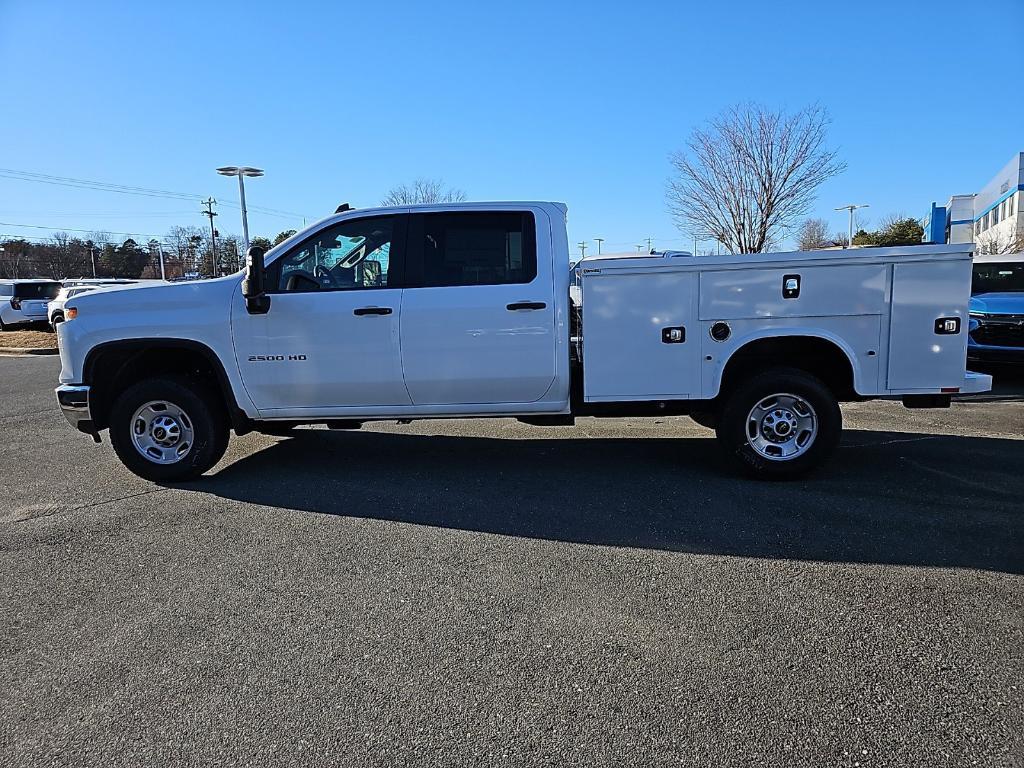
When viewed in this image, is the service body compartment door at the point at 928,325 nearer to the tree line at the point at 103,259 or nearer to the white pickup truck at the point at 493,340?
the white pickup truck at the point at 493,340

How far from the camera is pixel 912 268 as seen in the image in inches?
199

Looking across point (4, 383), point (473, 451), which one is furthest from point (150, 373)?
point (4, 383)

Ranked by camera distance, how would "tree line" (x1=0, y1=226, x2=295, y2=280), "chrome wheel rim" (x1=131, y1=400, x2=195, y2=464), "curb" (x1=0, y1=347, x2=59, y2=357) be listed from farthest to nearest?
1. "tree line" (x1=0, y1=226, x2=295, y2=280)
2. "curb" (x1=0, y1=347, x2=59, y2=357)
3. "chrome wheel rim" (x1=131, y1=400, x2=195, y2=464)

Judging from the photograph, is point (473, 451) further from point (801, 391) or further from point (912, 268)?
point (912, 268)

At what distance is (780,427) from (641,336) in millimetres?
1275

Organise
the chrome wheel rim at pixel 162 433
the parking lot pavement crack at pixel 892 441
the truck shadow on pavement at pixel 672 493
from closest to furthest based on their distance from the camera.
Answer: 1. the truck shadow on pavement at pixel 672 493
2. the chrome wheel rim at pixel 162 433
3. the parking lot pavement crack at pixel 892 441

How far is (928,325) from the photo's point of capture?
5.15 meters

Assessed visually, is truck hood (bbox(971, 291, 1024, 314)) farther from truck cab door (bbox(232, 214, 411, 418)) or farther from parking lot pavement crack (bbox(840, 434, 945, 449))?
truck cab door (bbox(232, 214, 411, 418))

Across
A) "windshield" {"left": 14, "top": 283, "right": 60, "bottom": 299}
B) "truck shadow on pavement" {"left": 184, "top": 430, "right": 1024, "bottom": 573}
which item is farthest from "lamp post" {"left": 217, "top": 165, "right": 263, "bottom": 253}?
"truck shadow on pavement" {"left": 184, "top": 430, "right": 1024, "bottom": 573}

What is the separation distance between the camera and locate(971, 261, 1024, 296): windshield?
35.2ft

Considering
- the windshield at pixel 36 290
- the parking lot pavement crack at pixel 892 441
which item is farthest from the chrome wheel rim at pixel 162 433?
the windshield at pixel 36 290

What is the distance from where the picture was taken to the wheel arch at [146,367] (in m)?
5.57

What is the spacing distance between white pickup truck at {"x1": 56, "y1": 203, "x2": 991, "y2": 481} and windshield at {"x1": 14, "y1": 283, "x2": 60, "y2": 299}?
888 inches

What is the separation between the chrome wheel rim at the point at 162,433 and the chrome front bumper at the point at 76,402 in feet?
1.26
